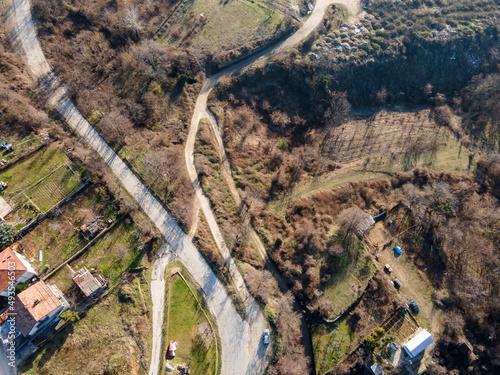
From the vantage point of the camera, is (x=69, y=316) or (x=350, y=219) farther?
(x=350, y=219)

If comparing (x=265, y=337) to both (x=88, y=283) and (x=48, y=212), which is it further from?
(x=48, y=212)

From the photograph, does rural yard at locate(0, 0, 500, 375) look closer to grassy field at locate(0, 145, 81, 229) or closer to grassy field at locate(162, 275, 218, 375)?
grassy field at locate(162, 275, 218, 375)

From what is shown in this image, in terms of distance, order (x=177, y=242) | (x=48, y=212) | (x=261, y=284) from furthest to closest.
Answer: (x=177, y=242), (x=261, y=284), (x=48, y=212)

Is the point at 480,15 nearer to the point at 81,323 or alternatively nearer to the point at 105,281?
the point at 105,281

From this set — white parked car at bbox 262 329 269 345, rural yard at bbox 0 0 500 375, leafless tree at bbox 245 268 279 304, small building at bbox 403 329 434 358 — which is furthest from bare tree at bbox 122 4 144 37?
small building at bbox 403 329 434 358

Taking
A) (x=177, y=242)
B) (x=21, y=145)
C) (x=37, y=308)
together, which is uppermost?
(x=21, y=145)

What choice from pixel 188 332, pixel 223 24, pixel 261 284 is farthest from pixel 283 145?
pixel 188 332

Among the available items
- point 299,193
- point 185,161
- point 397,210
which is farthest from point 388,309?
point 185,161

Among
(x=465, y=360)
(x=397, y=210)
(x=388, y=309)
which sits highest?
(x=397, y=210)

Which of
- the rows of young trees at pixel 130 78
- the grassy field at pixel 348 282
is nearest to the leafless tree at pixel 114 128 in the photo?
the rows of young trees at pixel 130 78
